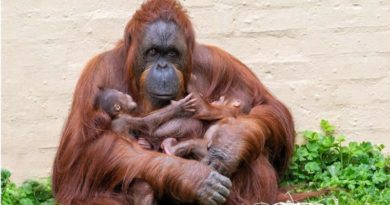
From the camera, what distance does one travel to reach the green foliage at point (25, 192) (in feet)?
Result: 17.8

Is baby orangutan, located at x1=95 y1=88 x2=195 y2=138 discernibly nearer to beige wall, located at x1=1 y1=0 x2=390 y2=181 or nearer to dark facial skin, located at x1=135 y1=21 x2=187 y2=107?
dark facial skin, located at x1=135 y1=21 x2=187 y2=107

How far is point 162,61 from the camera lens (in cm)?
505

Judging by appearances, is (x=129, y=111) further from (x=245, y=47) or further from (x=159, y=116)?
(x=245, y=47)

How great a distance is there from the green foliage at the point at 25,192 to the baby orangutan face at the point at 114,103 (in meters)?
0.66

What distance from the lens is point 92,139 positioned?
16.3 feet

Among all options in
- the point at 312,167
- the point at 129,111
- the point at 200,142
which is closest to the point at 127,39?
the point at 129,111

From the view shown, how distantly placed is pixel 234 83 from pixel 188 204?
747 mm

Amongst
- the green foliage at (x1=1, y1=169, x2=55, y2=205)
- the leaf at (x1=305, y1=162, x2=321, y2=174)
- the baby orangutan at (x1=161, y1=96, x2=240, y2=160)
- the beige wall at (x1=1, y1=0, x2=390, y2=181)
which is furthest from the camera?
the beige wall at (x1=1, y1=0, x2=390, y2=181)

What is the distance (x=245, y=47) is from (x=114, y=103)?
1137mm

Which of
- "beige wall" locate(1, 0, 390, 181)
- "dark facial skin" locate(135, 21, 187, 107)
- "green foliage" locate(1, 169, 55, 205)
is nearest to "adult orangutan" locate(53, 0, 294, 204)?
"dark facial skin" locate(135, 21, 187, 107)

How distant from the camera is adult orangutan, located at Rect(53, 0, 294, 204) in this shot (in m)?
4.82

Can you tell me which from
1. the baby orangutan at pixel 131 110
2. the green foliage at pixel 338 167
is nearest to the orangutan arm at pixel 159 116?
the baby orangutan at pixel 131 110

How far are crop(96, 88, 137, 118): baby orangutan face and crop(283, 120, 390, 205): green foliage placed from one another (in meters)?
1.05

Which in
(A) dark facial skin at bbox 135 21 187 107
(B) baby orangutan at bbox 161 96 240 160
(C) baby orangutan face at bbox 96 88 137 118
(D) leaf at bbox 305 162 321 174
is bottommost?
(D) leaf at bbox 305 162 321 174
